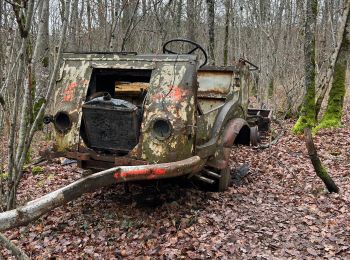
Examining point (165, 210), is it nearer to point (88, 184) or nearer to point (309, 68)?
point (88, 184)

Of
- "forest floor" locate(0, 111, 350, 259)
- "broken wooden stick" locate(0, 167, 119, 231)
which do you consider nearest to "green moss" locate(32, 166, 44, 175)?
"forest floor" locate(0, 111, 350, 259)

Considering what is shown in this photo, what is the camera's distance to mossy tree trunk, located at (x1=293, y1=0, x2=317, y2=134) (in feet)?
28.3

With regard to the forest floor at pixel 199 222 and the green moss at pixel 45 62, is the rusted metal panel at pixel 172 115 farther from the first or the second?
the green moss at pixel 45 62

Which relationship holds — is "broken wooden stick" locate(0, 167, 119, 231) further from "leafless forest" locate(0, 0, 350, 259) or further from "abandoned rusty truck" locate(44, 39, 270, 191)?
"abandoned rusty truck" locate(44, 39, 270, 191)

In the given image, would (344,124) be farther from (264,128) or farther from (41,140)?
(41,140)

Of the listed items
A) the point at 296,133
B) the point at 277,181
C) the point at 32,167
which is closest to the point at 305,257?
the point at 277,181

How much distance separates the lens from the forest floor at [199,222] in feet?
12.8

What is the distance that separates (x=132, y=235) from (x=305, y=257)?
1764 millimetres

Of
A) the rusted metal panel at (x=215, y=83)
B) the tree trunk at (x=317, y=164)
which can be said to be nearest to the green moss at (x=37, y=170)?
the rusted metal panel at (x=215, y=83)

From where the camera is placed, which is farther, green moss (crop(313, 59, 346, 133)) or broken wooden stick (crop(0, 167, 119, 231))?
green moss (crop(313, 59, 346, 133))

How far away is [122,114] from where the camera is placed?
4352 millimetres

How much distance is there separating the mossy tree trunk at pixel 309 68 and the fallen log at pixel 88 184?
206 inches

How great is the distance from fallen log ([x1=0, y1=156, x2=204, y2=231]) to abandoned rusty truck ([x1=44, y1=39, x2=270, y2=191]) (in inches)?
0.9

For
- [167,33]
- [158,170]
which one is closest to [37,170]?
[158,170]
